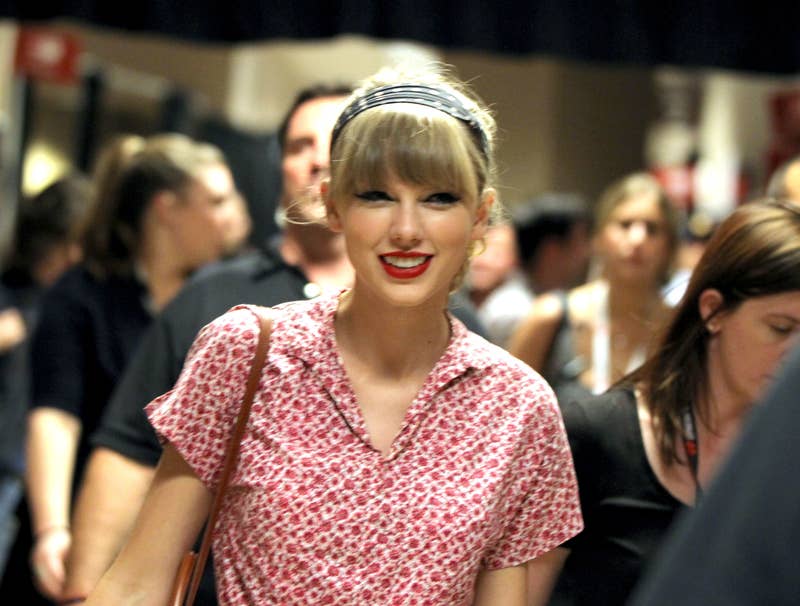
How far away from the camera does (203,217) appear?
4.91 m

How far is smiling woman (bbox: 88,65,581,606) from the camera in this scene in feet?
7.64

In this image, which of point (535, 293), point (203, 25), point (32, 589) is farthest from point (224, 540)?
point (535, 293)

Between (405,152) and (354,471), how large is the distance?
0.51 m

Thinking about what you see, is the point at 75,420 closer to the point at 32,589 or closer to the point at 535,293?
the point at 32,589

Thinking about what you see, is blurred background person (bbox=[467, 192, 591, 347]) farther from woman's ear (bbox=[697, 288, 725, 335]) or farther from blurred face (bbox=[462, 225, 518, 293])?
woman's ear (bbox=[697, 288, 725, 335])

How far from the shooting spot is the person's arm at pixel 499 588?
2.49m

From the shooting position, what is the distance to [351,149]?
2.43m

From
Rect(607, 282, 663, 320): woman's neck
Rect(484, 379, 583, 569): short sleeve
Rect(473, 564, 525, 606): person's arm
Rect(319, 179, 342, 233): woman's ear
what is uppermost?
Rect(319, 179, 342, 233): woman's ear

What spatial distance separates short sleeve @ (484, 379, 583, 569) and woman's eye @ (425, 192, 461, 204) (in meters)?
0.34

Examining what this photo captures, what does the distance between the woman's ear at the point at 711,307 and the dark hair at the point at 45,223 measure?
4.07 meters

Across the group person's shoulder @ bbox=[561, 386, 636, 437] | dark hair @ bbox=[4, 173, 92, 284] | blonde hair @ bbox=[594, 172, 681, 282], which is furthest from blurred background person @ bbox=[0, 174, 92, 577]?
person's shoulder @ bbox=[561, 386, 636, 437]

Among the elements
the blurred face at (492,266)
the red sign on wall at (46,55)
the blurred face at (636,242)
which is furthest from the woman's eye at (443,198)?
the red sign on wall at (46,55)

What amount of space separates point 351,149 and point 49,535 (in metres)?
2.19

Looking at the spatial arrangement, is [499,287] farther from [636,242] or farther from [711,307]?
[711,307]
